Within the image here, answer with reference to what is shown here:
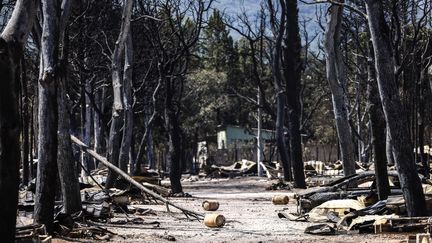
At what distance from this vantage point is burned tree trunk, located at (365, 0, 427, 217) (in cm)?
1202

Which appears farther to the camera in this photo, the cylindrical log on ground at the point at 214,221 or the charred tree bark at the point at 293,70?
the charred tree bark at the point at 293,70

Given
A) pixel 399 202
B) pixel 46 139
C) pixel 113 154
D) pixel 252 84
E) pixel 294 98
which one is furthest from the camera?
pixel 252 84

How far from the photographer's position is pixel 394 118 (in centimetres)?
1229

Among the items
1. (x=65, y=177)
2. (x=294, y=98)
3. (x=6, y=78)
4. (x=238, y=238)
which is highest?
(x=294, y=98)

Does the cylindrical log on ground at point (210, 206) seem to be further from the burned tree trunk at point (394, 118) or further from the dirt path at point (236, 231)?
the burned tree trunk at point (394, 118)

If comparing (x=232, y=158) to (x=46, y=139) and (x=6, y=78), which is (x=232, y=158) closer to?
(x=46, y=139)

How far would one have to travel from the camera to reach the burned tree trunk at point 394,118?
12.0m

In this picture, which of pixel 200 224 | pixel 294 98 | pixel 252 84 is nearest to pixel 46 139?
pixel 200 224

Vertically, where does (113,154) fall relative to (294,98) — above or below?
below

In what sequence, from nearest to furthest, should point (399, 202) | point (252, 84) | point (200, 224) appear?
point (399, 202), point (200, 224), point (252, 84)

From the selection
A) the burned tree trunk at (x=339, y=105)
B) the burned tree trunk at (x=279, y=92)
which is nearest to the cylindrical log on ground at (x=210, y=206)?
the burned tree trunk at (x=339, y=105)

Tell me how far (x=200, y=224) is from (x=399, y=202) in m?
4.29

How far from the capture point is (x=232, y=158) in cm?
5622

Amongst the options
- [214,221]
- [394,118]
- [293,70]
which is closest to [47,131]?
[214,221]
